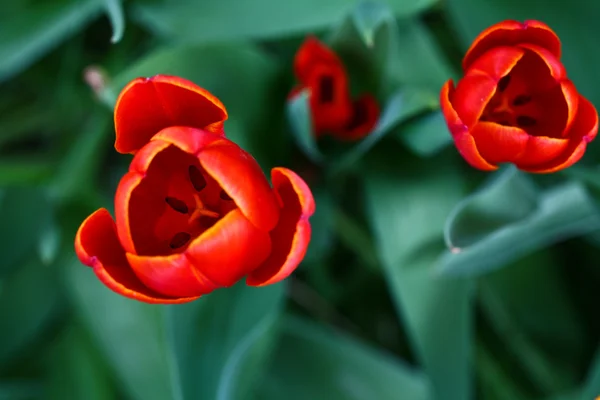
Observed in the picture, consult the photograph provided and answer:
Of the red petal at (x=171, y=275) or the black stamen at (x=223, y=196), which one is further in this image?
the black stamen at (x=223, y=196)

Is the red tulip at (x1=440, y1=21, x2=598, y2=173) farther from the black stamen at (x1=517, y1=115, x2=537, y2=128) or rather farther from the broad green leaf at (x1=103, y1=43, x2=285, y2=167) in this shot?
the broad green leaf at (x1=103, y1=43, x2=285, y2=167)

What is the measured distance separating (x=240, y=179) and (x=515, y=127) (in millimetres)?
169

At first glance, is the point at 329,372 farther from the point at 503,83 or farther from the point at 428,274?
the point at 503,83

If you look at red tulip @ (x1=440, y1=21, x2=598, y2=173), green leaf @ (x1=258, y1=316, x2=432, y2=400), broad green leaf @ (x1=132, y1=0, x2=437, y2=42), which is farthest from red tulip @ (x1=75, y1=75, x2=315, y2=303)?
green leaf @ (x1=258, y1=316, x2=432, y2=400)

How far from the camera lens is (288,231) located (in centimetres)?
42

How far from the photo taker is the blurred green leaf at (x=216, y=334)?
521 millimetres

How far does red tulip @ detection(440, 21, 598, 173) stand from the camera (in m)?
0.41

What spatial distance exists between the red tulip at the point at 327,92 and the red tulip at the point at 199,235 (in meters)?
0.19

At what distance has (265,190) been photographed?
401mm

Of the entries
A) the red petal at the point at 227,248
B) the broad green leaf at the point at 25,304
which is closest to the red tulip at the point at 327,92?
the red petal at the point at 227,248

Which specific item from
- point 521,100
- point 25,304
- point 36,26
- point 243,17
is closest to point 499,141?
point 521,100

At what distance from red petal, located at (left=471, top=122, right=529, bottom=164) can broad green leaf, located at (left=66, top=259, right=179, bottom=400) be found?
455mm

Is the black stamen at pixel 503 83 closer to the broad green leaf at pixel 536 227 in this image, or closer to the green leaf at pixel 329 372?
the broad green leaf at pixel 536 227

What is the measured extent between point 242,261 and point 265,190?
0.04 m
